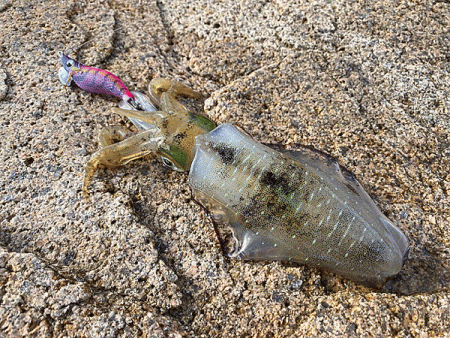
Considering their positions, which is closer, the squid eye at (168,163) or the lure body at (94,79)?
the squid eye at (168,163)

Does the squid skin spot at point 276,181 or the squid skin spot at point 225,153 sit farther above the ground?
the squid skin spot at point 225,153

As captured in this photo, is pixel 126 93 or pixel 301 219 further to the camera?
pixel 126 93

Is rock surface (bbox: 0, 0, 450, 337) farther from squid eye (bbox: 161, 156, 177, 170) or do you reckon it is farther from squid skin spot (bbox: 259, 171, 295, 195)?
squid skin spot (bbox: 259, 171, 295, 195)

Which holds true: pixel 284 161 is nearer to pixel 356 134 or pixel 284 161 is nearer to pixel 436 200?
pixel 356 134

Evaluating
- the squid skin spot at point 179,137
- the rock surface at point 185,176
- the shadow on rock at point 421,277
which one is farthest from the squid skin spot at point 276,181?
the shadow on rock at point 421,277

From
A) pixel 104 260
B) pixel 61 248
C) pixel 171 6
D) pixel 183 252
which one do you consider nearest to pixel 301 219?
pixel 183 252

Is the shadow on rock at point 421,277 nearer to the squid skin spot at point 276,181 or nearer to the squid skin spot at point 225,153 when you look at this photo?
the squid skin spot at point 276,181

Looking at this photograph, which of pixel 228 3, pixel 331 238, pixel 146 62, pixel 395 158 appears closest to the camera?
pixel 331 238
